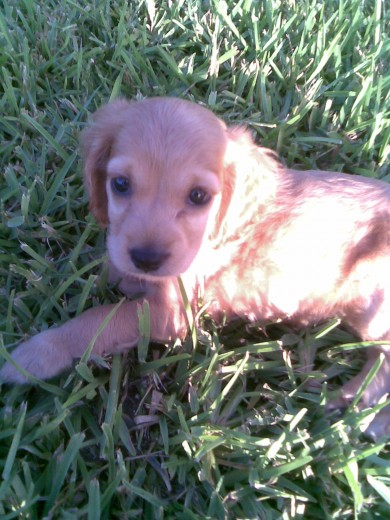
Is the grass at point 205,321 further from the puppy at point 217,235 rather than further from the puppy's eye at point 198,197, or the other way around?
the puppy's eye at point 198,197

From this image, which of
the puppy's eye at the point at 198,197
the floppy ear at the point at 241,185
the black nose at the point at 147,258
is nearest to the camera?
the black nose at the point at 147,258

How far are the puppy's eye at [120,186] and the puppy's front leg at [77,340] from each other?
544 mm

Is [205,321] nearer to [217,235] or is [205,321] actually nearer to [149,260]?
[217,235]

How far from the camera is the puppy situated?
2.00 m

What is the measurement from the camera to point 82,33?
138 inches

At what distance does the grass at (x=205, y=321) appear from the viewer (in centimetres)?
197

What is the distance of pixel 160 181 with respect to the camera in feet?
Answer: 6.48

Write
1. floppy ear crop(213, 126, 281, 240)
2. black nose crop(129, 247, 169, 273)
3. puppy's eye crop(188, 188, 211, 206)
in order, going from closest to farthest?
black nose crop(129, 247, 169, 273) < puppy's eye crop(188, 188, 211, 206) < floppy ear crop(213, 126, 281, 240)

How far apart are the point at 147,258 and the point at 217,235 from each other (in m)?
0.43

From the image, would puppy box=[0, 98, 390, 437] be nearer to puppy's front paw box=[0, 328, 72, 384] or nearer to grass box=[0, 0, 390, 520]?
puppy's front paw box=[0, 328, 72, 384]

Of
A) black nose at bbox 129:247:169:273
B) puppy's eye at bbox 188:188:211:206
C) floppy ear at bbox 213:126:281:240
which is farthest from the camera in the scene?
floppy ear at bbox 213:126:281:240

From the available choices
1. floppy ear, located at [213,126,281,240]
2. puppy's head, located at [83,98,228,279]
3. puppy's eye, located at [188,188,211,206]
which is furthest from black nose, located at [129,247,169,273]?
floppy ear, located at [213,126,281,240]

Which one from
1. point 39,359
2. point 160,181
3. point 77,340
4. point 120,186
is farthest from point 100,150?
point 39,359

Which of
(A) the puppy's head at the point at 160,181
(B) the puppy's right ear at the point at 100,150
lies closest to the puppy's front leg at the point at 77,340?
(A) the puppy's head at the point at 160,181
